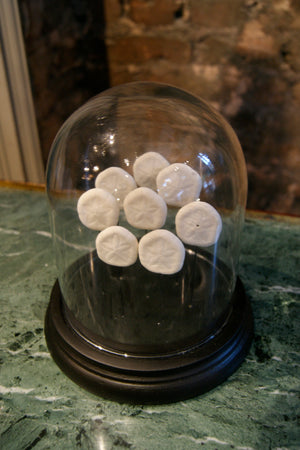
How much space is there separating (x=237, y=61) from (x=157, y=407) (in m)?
1.34

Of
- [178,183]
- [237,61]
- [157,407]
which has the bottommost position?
[157,407]

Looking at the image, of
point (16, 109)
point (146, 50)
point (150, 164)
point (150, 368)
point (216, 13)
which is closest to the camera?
point (150, 368)

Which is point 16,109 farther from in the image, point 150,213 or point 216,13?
point 150,213

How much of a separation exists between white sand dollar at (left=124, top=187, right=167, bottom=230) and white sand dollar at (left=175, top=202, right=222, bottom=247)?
0.03m

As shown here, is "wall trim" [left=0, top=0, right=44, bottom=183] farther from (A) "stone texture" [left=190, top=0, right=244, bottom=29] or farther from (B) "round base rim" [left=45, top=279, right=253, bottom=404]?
(B) "round base rim" [left=45, top=279, right=253, bottom=404]

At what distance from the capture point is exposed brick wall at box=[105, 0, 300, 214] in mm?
1521

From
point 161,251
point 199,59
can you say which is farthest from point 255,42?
point 161,251

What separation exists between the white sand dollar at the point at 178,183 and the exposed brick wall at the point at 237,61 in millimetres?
1047

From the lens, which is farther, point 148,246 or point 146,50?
point 146,50

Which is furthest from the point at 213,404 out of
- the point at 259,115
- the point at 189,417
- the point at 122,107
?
the point at 259,115

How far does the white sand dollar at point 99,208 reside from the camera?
2.32 feet

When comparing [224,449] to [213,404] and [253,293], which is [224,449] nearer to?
[213,404]

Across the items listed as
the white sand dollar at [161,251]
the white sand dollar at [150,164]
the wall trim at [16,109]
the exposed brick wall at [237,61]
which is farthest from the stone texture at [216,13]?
the white sand dollar at [161,251]

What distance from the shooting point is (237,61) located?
159cm
